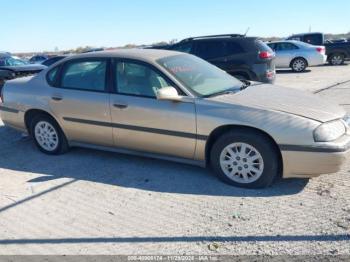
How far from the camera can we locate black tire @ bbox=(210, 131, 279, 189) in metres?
4.21

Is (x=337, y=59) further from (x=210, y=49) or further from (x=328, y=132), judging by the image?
(x=328, y=132)

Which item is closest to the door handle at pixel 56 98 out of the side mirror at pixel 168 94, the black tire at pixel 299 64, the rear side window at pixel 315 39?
the side mirror at pixel 168 94

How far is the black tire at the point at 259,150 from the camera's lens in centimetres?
421

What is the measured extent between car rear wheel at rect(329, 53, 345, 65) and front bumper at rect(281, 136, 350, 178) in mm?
19981

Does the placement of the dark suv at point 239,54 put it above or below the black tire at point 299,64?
above

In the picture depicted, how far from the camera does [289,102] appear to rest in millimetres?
4461

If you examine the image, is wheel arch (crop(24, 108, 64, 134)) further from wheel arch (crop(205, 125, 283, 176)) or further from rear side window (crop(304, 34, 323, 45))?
rear side window (crop(304, 34, 323, 45))

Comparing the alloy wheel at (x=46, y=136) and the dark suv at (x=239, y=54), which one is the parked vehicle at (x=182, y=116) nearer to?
the alloy wheel at (x=46, y=136)

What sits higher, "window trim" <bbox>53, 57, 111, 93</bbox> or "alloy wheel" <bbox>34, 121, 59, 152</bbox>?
"window trim" <bbox>53, 57, 111, 93</bbox>

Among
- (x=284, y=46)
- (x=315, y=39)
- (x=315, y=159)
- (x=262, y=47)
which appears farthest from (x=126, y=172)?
(x=315, y=39)

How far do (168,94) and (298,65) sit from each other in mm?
15745

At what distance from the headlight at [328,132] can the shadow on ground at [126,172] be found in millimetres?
657

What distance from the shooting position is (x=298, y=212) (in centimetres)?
→ 378

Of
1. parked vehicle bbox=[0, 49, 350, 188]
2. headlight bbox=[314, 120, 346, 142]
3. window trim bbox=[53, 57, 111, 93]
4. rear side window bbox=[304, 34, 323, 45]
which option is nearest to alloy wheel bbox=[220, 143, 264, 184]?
parked vehicle bbox=[0, 49, 350, 188]
